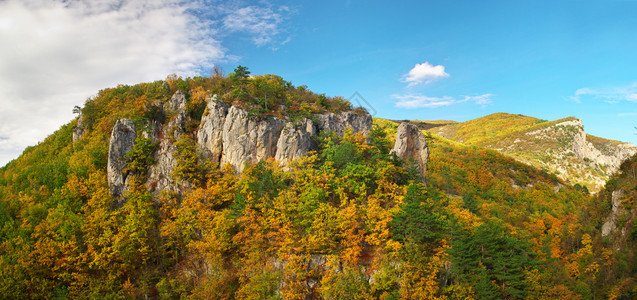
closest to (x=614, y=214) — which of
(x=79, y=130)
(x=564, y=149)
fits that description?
(x=79, y=130)

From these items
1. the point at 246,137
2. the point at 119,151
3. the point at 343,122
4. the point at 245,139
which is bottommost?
the point at 119,151

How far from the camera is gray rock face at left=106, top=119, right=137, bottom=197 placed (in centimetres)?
3244

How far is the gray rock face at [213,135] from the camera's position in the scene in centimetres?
3547

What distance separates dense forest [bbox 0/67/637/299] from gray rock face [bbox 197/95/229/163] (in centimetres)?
104

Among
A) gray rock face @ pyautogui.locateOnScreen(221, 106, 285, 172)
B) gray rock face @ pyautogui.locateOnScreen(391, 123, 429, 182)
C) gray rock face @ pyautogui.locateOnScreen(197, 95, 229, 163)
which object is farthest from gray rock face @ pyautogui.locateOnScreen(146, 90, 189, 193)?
gray rock face @ pyautogui.locateOnScreen(391, 123, 429, 182)

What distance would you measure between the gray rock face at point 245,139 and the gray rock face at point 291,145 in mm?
1442

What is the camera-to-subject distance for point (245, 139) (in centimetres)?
3453

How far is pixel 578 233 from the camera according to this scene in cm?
4956

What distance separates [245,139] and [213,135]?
4303 mm

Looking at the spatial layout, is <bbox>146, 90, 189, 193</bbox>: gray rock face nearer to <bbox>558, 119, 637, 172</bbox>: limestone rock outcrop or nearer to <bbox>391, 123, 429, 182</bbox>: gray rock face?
<bbox>391, 123, 429, 182</bbox>: gray rock face

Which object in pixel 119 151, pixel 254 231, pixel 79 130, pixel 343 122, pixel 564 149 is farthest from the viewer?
pixel 564 149

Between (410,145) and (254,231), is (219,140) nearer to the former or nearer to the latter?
(254,231)

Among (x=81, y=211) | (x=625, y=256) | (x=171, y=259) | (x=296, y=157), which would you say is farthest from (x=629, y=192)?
(x=81, y=211)

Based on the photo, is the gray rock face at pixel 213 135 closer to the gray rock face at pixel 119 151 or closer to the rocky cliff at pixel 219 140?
the rocky cliff at pixel 219 140
